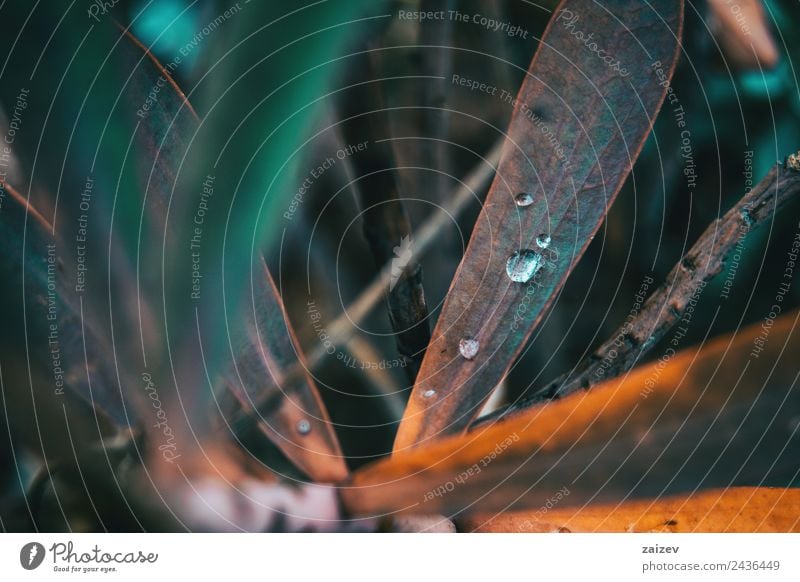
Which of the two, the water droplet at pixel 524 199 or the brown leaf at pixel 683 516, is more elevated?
the water droplet at pixel 524 199

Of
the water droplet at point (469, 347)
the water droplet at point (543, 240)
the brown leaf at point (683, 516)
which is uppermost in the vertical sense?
the water droplet at point (543, 240)

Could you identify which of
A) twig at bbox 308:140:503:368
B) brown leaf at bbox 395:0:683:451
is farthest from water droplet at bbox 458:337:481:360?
twig at bbox 308:140:503:368

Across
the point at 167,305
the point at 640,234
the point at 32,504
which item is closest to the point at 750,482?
the point at 640,234

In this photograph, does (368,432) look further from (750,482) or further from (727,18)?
(727,18)

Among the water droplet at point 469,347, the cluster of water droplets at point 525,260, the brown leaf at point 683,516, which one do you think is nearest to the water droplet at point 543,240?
the cluster of water droplets at point 525,260

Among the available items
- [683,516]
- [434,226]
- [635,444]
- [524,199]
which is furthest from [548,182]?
[683,516]

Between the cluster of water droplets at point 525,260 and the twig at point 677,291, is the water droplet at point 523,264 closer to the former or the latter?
the cluster of water droplets at point 525,260
